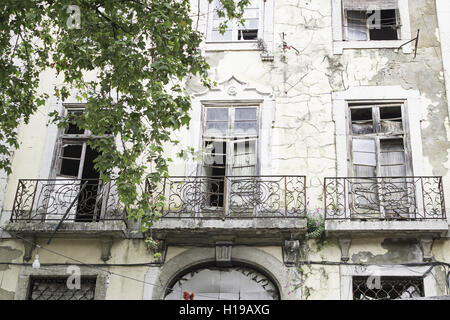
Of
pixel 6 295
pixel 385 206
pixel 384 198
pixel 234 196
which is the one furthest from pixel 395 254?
pixel 6 295

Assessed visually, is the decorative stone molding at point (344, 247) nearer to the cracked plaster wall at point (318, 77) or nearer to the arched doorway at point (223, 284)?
the cracked plaster wall at point (318, 77)

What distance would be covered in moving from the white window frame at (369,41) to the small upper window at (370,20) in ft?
0.38

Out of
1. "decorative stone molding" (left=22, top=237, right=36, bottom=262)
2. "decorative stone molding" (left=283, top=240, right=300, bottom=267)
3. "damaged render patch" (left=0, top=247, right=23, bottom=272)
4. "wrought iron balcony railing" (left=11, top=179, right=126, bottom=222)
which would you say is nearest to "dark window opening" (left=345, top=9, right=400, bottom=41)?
"decorative stone molding" (left=283, top=240, right=300, bottom=267)

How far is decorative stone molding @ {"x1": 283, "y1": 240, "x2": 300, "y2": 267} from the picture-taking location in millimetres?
10117

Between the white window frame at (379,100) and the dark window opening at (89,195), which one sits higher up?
the white window frame at (379,100)

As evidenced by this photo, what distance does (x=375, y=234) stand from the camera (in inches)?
393

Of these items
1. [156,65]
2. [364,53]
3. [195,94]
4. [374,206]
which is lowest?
[374,206]

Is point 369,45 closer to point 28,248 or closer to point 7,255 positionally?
point 28,248

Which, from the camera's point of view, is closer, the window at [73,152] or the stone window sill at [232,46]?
the window at [73,152]

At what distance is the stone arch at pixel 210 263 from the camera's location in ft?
33.1

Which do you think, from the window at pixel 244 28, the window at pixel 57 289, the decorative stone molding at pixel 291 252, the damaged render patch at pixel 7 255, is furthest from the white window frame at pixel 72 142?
the decorative stone molding at pixel 291 252
